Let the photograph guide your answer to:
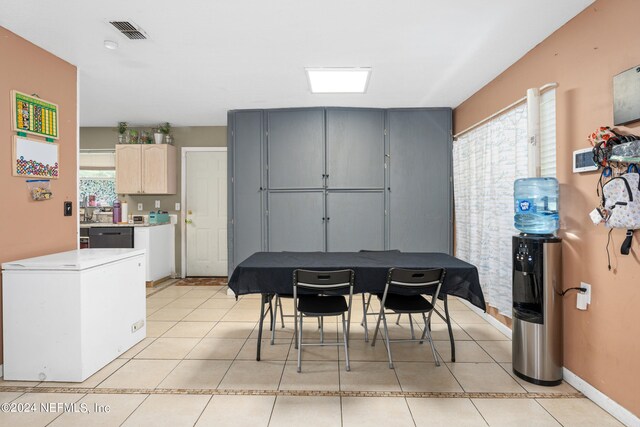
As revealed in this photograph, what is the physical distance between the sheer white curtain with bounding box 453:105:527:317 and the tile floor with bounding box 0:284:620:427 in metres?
0.66

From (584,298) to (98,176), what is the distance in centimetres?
725

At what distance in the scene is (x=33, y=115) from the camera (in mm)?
2961

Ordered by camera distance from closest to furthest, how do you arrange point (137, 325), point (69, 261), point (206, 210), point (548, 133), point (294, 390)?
1. point (294, 390)
2. point (69, 261)
3. point (548, 133)
4. point (137, 325)
5. point (206, 210)

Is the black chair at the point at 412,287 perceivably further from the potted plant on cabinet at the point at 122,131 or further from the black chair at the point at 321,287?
the potted plant on cabinet at the point at 122,131

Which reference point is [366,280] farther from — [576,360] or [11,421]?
[11,421]

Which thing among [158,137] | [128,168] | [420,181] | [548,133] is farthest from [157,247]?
[548,133]

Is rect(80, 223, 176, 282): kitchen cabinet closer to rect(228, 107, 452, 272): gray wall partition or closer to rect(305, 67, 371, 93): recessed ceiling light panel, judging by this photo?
rect(228, 107, 452, 272): gray wall partition

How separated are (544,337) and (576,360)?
30 cm

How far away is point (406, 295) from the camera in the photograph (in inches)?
123

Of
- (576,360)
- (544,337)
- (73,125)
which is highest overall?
(73,125)

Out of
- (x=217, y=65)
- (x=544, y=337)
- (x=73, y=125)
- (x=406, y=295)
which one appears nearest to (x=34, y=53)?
(x=73, y=125)

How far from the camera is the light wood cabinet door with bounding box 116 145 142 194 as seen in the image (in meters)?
5.89

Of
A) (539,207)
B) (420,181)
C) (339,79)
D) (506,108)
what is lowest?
(539,207)

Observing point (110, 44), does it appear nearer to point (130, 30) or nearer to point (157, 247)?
point (130, 30)
